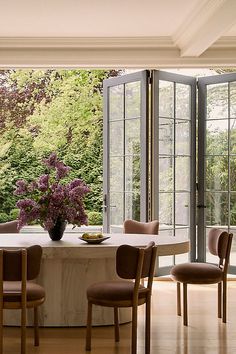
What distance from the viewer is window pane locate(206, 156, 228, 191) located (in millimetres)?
8008

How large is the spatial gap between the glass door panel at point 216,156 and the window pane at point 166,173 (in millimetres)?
422

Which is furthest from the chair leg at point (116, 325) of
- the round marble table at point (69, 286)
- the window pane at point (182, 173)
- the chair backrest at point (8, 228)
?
the window pane at point (182, 173)

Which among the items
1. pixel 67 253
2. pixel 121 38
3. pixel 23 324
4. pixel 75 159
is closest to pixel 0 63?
pixel 121 38

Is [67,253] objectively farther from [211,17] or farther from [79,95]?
[79,95]

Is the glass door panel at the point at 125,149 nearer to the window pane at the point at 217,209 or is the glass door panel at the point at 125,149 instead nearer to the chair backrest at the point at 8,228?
the window pane at the point at 217,209

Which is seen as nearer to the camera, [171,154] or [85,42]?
[85,42]

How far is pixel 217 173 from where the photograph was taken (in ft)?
26.5

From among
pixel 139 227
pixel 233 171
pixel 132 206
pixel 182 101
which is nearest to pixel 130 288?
pixel 139 227

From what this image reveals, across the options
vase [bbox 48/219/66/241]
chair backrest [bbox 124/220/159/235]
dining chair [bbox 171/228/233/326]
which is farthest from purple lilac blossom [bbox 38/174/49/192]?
chair backrest [bbox 124/220/159/235]

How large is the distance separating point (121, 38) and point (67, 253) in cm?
329

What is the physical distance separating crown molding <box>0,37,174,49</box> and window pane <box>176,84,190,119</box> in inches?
26.8

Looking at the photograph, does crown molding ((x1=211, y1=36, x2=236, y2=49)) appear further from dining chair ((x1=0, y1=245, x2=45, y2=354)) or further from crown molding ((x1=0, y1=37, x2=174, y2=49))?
dining chair ((x1=0, y1=245, x2=45, y2=354))

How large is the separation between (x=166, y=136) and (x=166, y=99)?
1.49 ft

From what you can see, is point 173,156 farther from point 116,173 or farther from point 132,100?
point 132,100
